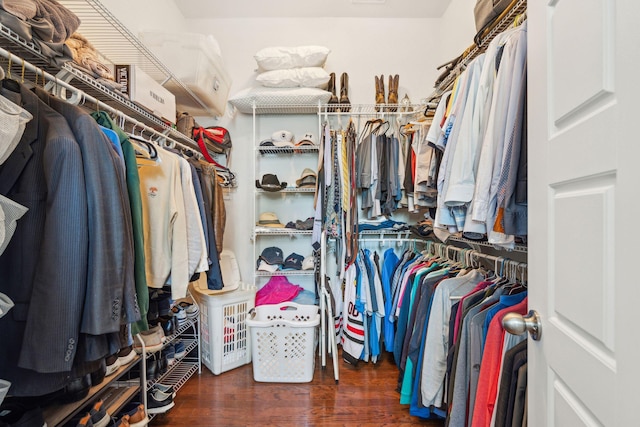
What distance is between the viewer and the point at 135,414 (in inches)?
48.5

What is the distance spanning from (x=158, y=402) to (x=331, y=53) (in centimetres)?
271

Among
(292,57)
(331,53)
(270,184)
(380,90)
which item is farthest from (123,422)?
(331,53)

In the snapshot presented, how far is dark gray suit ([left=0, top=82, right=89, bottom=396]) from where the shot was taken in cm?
68

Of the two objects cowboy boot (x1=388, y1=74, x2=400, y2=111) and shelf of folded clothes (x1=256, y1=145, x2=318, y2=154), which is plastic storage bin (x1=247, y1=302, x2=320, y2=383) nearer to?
shelf of folded clothes (x1=256, y1=145, x2=318, y2=154)

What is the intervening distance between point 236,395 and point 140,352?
706 millimetres

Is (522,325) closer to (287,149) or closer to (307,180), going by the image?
(307,180)

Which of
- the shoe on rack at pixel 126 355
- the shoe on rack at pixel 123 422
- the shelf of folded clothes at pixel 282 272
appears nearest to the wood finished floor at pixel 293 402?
the shoe on rack at pixel 123 422

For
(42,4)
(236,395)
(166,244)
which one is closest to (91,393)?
(166,244)

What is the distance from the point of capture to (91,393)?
3.50ft

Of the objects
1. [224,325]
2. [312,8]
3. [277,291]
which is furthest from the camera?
[312,8]

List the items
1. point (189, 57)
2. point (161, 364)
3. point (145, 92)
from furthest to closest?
point (189, 57)
point (161, 364)
point (145, 92)

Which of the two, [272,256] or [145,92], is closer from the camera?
[145,92]

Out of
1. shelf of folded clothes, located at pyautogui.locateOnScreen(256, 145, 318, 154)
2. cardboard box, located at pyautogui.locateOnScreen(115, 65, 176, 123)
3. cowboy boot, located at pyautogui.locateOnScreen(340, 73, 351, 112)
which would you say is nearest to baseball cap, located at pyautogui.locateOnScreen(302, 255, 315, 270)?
shelf of folded clothes, located at pyautogui.locateOnScreen(256, 145, 318, 154)

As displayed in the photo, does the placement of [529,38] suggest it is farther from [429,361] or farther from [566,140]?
[429,361]
